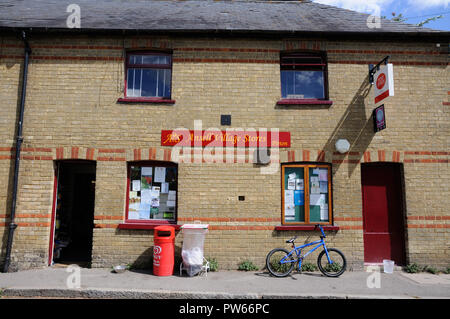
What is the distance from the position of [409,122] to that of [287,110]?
3101 mm

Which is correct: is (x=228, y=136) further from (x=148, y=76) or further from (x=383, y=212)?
(x=383, y=212)

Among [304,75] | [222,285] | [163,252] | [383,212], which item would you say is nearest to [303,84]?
[304,75]

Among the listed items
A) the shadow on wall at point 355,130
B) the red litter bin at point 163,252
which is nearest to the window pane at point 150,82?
the red litter bin at point 163,252

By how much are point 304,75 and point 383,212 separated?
161 inches

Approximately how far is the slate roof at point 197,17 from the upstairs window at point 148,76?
735 mm

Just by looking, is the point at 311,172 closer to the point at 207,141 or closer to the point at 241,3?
the point at 207,141

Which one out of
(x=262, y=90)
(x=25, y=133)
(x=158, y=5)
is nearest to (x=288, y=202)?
(x=262, y=90)

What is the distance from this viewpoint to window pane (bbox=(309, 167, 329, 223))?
7086 millimetres

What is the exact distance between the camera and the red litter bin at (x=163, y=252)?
6227 millimetres

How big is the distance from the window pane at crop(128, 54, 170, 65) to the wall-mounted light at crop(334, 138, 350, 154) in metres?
4.88

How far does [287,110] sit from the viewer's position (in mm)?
7215

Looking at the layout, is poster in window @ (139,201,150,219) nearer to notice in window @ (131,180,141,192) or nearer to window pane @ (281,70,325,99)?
notice in window @ (131,180,141,192)

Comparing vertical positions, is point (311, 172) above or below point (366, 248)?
above

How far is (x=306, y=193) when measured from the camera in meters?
7.07
